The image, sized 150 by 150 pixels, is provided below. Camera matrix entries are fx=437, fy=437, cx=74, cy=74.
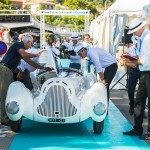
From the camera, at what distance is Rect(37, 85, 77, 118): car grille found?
25.2ft

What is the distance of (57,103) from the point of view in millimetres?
7668

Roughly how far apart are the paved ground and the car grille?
82 centimetres

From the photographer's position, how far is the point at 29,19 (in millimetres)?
48969

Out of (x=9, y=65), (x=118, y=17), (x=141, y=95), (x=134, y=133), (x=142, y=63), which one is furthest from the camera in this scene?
(x=118, y=17)

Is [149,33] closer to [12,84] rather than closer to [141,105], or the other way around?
[141,105]

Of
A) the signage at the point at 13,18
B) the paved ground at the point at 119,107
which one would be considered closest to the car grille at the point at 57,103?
the paved ground at the point at 119,107

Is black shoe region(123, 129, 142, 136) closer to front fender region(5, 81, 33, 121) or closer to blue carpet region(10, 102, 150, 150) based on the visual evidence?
blue carpet region(10, 102, 150, 150)

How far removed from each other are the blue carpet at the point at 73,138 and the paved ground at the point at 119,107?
0.12 m

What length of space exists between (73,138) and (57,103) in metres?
0.69

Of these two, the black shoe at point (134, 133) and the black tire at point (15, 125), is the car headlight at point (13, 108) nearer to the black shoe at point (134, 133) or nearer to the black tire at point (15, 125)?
the black tire at point (15, 125)

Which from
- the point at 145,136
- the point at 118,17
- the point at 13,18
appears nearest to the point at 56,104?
the point at 145,136

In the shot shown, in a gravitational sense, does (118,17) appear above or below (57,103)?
above

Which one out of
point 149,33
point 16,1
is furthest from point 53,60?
point 16,1

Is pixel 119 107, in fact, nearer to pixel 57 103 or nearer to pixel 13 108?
pixel 57 103
